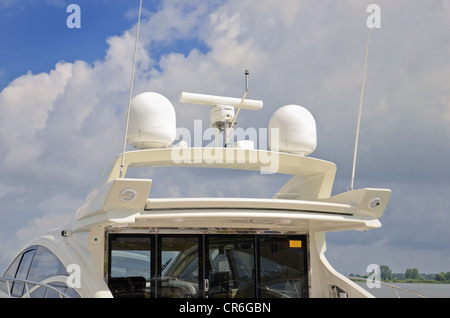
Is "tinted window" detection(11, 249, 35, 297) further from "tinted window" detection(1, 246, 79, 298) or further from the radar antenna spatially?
the radar antenna

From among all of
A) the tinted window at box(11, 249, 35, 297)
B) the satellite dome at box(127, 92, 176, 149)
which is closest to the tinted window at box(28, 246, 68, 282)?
the tinted window at box(11, 249, 35, 297)

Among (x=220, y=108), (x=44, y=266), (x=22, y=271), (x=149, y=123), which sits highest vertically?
(x=220, y=108)

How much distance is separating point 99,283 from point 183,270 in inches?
56.0

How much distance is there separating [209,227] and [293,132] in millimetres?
1968

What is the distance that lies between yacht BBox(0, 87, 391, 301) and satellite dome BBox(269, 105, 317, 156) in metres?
0.02

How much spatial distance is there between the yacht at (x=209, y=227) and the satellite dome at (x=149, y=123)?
0.05ft

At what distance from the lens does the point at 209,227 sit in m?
7.72

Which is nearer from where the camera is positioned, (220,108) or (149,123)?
(149,123)

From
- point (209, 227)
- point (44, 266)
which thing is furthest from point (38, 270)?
point (209, 227)

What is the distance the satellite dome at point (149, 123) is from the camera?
7516mm

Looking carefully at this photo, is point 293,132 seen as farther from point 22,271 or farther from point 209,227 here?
point 22,271

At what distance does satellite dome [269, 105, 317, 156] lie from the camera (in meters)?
8.25

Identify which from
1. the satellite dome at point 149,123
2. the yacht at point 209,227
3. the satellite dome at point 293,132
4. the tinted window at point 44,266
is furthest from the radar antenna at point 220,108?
the tinted window at point 44,266
